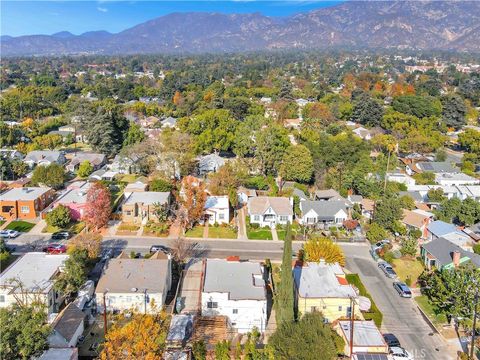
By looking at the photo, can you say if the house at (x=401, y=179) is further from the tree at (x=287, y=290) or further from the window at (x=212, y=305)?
the window at (x=212, y=305)

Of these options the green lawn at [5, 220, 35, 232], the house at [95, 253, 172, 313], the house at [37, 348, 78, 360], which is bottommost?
the green lawn at [5, 220, 35, 232]

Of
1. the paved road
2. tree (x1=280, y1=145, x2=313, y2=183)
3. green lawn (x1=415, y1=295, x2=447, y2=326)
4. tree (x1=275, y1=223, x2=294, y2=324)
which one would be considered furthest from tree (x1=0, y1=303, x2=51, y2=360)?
tree (x1=280, y1=145, x2=313, y2=183)

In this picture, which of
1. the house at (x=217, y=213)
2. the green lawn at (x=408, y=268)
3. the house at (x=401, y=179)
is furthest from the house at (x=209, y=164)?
the green lawn at (x=408, y=268)

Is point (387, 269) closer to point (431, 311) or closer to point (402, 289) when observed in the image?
point (402, 289)

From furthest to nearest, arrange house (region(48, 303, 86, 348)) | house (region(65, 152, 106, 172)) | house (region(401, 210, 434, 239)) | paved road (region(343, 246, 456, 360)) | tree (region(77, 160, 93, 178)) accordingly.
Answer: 1. house (region(65, 152, 106, 172))
2. tree (region(77, 160, 93, 178))
3. house (region(401, 210, 434, 239))
4. paved road (region(343, 246, 456, 360))
5. house (region(48, 303, 86, 348))

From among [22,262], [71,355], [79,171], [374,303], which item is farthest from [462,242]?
[79,171]

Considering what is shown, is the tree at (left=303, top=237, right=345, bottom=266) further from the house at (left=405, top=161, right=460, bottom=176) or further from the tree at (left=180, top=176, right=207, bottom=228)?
the house at (left=405, top=161, right=460, bottom=176)

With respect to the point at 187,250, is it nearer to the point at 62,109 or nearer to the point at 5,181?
the point at 5,181
